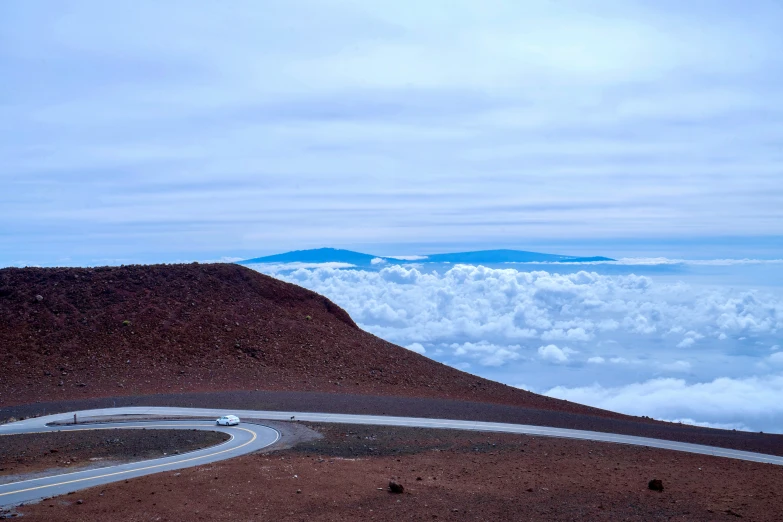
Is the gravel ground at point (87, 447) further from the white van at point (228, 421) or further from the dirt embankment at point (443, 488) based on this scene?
the dirt embankment at point (443, 488)

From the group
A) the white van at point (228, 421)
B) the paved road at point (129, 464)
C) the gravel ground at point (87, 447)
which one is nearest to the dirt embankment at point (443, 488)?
the paved road at point (129, 464)

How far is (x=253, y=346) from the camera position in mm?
47281

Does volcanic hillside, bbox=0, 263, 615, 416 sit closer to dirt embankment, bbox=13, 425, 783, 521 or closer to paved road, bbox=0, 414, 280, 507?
paved road, bbox=0, 414, 280, 507

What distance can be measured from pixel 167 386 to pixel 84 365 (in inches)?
245

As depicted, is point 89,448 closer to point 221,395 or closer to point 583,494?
point 221,395

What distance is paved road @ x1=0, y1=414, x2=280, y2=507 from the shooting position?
18297 millimetres

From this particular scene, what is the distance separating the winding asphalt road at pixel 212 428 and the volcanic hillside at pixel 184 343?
19.2ft

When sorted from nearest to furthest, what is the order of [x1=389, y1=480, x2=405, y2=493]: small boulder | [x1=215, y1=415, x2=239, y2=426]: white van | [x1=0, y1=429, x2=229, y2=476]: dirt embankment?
1. [x1=389, y1=480, x2=405, y2=493]: small boulder
2. [x1=0, y1=429, x2=229, y2=476]: dirt embankment
3. [x1=215, y1=415, x2=239, y2=426]: white van

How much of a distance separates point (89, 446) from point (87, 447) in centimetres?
22

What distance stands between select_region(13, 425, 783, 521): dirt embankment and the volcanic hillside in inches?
667

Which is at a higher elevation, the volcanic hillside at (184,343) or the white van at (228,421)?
the volcanic hillside at (184,343)

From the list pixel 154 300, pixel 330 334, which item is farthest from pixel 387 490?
pixel 154 300

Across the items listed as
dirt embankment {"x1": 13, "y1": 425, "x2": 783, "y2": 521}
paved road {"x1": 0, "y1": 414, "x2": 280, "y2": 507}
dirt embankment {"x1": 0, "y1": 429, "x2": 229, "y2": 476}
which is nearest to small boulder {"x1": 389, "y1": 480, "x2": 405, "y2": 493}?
dirt embankment {"x1": 13, "y1": 425, "x2": 783, "y2": 521}

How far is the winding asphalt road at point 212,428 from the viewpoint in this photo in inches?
760
